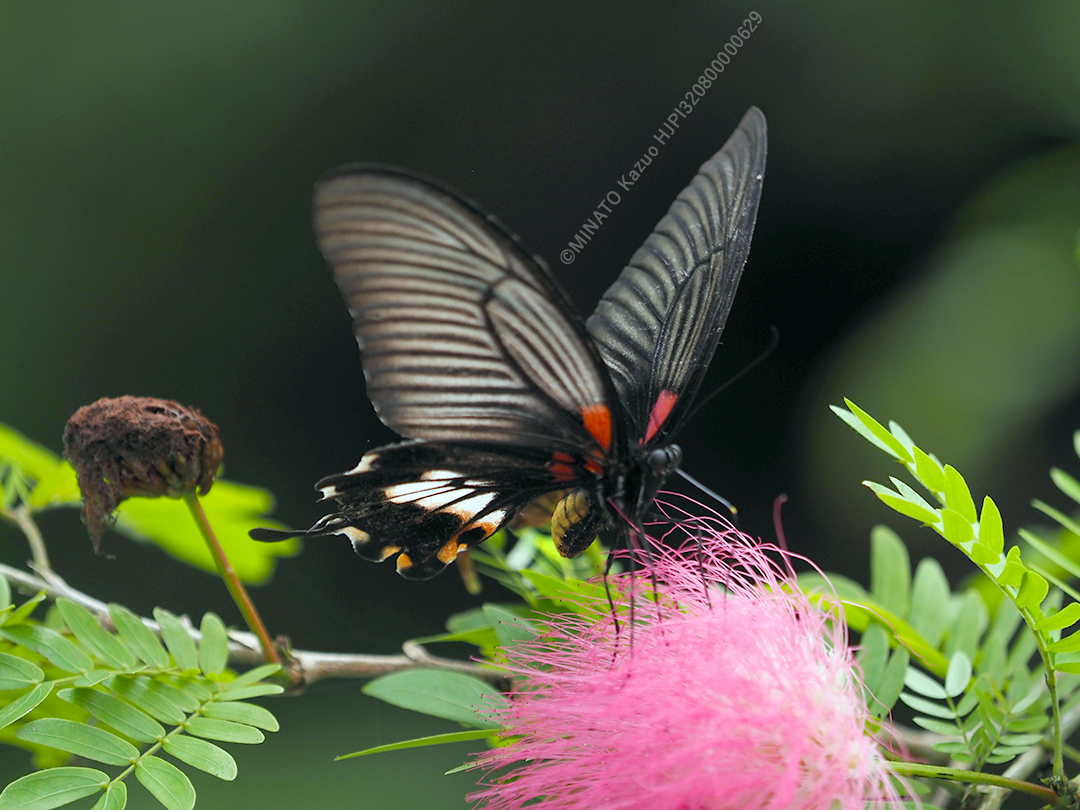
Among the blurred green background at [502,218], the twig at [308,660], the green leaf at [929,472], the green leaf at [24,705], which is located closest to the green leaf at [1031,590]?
the green leaf at [929,472]

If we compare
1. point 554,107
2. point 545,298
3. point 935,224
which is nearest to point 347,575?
point 554,107

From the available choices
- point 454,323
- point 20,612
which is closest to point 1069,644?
point 454,323

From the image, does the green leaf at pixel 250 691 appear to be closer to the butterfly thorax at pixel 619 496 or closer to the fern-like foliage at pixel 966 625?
the butterfly thorax at pixel 619 496

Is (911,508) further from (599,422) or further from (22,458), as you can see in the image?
(22,458)

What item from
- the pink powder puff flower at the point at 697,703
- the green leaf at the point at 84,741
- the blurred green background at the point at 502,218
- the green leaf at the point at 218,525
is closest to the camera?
the pink powder puff flower at the point at 697,703

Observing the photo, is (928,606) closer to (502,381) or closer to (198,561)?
(502,381)

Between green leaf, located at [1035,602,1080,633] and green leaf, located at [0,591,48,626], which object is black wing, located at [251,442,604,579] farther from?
green leaf, located at [1035,602,1080,633]
